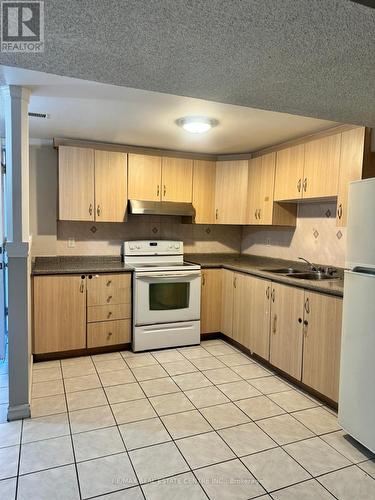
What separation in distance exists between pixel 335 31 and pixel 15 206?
198cm

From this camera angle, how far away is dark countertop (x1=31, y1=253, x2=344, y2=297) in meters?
2.72

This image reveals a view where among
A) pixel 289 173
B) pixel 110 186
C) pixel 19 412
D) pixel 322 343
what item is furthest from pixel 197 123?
pixel 19 412

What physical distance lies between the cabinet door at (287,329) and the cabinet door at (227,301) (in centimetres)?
74

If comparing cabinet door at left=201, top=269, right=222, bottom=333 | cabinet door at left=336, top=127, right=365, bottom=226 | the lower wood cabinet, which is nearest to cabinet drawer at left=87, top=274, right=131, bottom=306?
the lower wood cabinet

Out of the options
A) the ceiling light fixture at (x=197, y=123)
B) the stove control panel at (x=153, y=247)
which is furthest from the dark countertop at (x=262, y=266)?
the ceiling light fixture at (x=197, y=123)

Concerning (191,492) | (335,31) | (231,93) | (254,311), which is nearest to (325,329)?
(254,311)

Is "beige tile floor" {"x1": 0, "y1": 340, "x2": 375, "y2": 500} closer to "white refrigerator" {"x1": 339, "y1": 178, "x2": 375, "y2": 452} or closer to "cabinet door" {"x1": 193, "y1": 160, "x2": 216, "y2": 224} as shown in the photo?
"white refrigerator" {"x1": 339, "y1": 178, "x2": 375, "y2": 452}

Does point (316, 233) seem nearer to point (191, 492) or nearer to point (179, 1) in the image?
point (191, 492)

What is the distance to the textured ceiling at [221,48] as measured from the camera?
1072 millimetres

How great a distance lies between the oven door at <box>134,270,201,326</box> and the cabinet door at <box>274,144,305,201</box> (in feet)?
4.03

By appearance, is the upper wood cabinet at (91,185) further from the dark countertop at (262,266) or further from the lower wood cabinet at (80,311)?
the dark countertop at (262,266)

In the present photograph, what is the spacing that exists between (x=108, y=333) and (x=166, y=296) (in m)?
0.70

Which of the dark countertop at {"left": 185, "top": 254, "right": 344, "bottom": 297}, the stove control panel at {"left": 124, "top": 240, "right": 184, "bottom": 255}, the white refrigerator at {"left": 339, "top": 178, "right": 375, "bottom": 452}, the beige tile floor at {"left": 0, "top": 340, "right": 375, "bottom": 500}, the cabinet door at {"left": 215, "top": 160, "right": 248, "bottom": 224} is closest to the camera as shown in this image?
the beige tile floor at {"left": 0, "top": 340, "right": 375, "bottom": 500}

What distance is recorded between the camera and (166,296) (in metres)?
3.68
